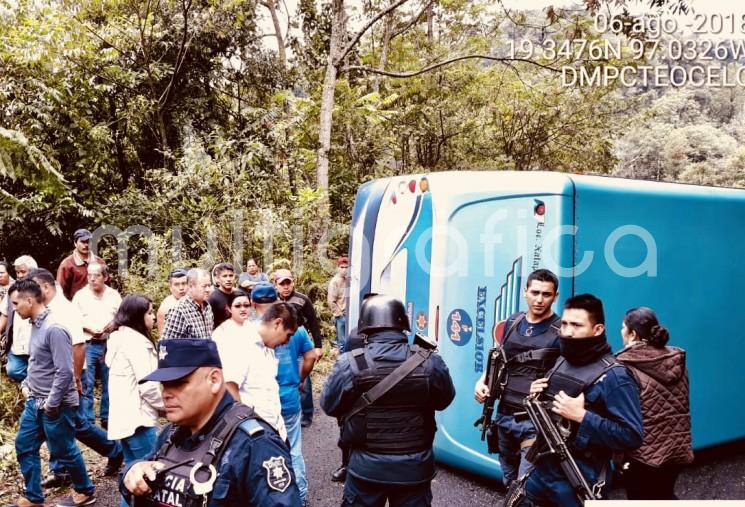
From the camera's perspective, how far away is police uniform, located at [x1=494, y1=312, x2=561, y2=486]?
3836 mm

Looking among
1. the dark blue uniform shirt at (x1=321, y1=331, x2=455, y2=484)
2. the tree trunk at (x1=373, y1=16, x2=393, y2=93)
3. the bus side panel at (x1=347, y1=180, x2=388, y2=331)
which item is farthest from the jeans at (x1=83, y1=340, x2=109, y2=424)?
the tree trunk at (x1=373, y1=16, x2=393, y2=93)

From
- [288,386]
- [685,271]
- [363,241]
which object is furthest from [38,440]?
[685,271]

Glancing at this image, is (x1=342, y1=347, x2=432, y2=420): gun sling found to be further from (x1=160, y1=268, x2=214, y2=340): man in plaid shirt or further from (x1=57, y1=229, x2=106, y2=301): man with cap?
(x1=57, y1=229, x2=106, y2=301): man with cap

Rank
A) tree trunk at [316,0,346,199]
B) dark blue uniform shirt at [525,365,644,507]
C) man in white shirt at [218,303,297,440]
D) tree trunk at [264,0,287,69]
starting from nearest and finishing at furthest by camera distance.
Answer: dark blue uniform shirt at [525,365,644,507] < man in white shirt at [218,303,297,440] < tree trunk at [316,0,346,199] < tree trunk at [264,0,287,69]

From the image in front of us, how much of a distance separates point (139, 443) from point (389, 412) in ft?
6.34

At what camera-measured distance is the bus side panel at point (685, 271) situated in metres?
4.62

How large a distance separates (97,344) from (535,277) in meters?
4.39

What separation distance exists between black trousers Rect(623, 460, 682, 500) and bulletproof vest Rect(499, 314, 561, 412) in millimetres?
928

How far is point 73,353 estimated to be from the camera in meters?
4.74

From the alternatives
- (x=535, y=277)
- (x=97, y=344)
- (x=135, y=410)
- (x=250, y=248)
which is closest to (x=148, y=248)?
(x=250, y=248)

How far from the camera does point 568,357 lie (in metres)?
3.27

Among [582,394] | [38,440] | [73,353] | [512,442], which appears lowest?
[38,440]

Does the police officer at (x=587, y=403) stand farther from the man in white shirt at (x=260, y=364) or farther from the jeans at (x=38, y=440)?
the jeans at (x=38, y=440)

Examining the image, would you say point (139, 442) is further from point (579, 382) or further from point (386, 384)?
point (579, 382)
